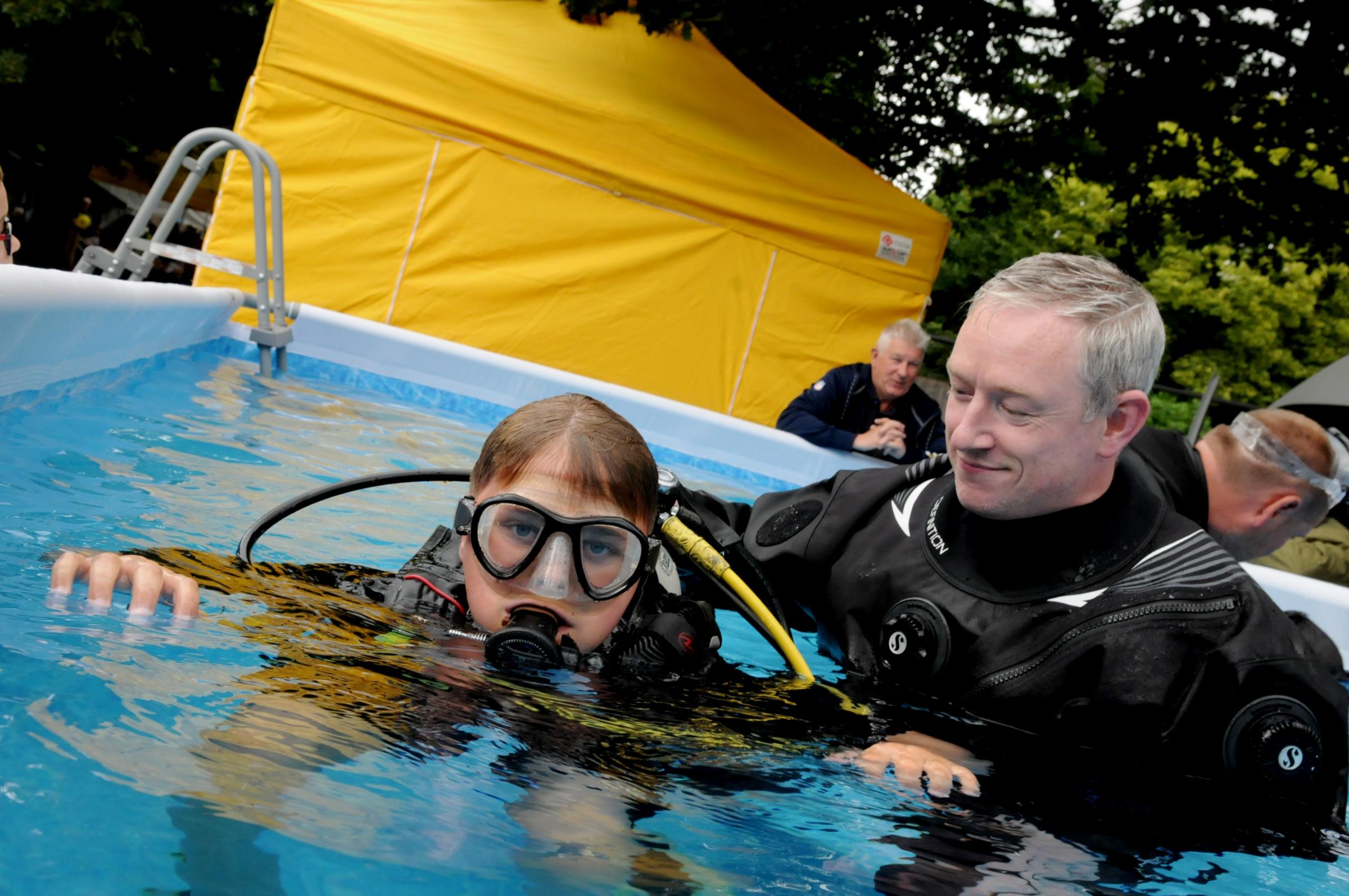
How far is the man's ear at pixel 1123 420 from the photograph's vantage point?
216 cm

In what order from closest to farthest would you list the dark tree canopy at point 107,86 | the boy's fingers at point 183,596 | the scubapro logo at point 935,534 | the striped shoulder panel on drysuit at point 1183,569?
1. the boy's fingers at point 183,596
2. the striped shoulder panel on drysuit at point 1183,569
3. the scubapro logo at point 935,534
4. the dark tree canopy at point 107,86

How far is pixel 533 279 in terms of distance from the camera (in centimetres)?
932

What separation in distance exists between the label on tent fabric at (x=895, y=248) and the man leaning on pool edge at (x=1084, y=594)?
7509mm

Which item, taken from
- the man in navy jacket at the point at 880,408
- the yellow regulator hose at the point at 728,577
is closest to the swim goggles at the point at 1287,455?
the yellow regulator hose at the point at 728,577

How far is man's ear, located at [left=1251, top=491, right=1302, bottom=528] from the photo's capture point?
2.99 m

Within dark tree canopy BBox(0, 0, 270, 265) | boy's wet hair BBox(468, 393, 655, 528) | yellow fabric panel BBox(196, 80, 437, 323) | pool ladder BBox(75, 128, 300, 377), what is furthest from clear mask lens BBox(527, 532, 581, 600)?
dark tree canopy BBox(0, 0, 270, 265)

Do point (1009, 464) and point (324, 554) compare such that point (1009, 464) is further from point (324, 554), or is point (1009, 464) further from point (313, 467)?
point (313, 467)

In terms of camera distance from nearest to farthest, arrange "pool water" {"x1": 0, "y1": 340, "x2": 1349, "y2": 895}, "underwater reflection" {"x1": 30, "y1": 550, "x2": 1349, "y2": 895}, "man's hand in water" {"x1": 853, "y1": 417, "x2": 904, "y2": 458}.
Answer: "pool water" {"x1": 0, "y1": 340, "x2": 1349, "y2": 895} < "underwater reflection" {"x1": 30, "y1": 550, "x2": 1349, "y2": 895} < "man's hand in water" {"x1": 853, "y1": 417, "x2": 904, "y2": 458}

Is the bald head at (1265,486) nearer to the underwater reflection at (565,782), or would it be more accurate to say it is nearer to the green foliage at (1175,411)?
the underwater reflection at (565,782)

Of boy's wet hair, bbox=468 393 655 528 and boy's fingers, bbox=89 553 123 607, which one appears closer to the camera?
boy's fingers, bbox=89 553 123 607

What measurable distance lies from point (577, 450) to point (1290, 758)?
1.39 m

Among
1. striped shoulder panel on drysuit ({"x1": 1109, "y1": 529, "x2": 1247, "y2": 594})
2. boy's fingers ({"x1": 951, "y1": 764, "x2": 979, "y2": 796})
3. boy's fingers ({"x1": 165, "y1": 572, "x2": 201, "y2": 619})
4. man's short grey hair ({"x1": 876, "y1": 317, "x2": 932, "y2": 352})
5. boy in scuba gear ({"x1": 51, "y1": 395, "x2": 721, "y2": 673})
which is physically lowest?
boy's fingers ({"x1": 165, "y1": 572, "x2": 201, "y2": 619})

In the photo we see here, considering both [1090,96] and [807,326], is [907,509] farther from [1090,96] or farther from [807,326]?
[1090,96]

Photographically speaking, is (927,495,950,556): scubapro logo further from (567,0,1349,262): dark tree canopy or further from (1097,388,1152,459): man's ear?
(567,0,1349,262): dark tree canopy
